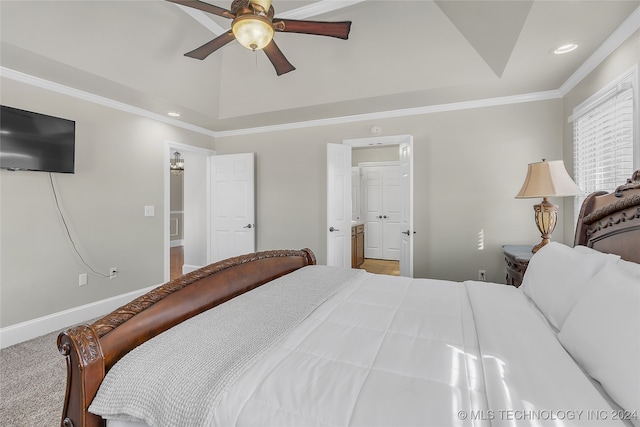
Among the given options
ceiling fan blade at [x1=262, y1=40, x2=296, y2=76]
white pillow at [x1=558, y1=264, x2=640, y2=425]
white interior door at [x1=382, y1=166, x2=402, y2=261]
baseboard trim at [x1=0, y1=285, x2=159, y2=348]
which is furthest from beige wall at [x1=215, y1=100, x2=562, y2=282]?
baseboard trim at [x1=0, y1=285, x2=159, y2=348]

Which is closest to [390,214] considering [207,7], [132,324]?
[207,7]

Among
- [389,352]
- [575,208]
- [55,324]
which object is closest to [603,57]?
[575,208]

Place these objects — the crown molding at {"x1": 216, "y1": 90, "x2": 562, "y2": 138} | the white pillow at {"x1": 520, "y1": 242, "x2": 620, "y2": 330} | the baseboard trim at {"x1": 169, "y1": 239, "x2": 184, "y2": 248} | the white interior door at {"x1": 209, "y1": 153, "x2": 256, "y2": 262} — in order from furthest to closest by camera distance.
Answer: the baseboard trim at {"x1": 169, "y1": 239, "x2": 184, "y2": 248}, the white interior door at {"x1": 209, "y1": 153, "x2": 256, "y2": 262}, the crown molding at {"x1": 216, "y1": 90, "x2": 562, "y2": 138}, the white pillow at {"x1": 520, "y1": 242, "x2": 620, "y2": 330}

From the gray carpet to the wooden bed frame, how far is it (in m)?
1.18

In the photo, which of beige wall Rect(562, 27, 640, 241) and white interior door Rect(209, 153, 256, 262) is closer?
beige wall Rect(562, 27, 640, 241)

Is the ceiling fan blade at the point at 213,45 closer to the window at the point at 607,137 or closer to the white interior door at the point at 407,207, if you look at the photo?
the white interior door at the point at 407,207

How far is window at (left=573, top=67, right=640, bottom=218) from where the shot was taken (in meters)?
1.97

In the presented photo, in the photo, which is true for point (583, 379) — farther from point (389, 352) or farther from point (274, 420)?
point (274, 420)

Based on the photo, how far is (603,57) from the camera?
2271 mm

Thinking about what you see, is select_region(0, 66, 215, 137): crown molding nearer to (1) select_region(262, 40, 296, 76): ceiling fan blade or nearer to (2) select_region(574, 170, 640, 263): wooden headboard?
(1) select_region(262, 40, 296, 76): ceiling fan blade

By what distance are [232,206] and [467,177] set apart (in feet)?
11.1

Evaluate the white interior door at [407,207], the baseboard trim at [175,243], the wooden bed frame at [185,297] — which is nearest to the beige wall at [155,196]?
the white interior door at [407,207]

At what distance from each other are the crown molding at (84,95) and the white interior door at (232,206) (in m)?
0.81

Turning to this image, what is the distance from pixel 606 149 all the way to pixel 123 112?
491cm
